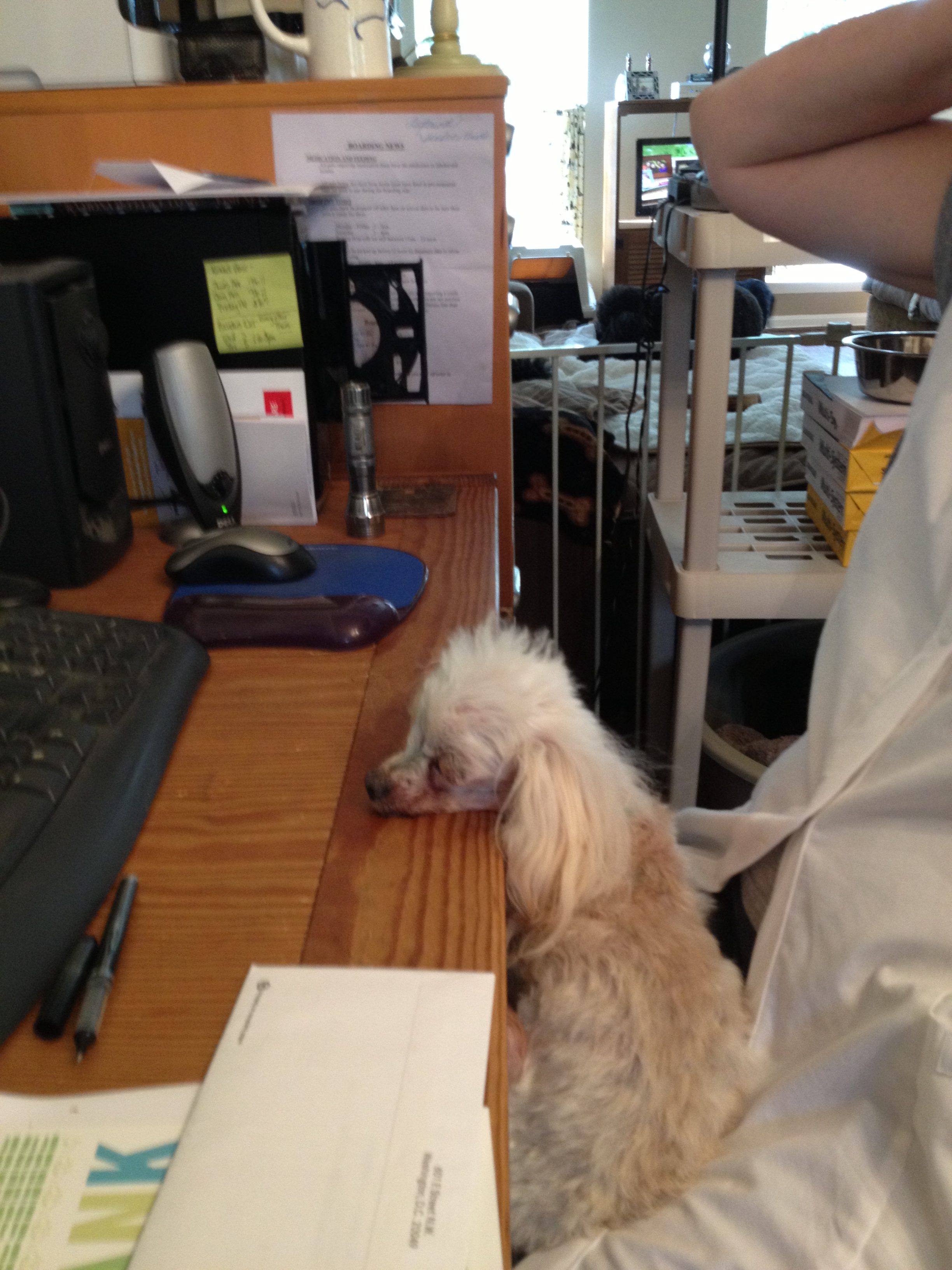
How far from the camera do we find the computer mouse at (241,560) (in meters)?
0.85

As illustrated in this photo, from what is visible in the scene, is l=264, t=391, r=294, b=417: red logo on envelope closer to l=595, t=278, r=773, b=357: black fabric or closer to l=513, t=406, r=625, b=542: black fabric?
l=513, t=406, r=625, b=542: black fabric

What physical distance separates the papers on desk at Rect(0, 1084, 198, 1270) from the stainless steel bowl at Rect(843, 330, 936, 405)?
44.5 inches

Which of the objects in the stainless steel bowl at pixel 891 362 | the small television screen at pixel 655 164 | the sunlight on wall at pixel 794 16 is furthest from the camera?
the sunlight on wall at pixel 794 16

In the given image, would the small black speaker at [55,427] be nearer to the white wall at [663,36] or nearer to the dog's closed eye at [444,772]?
the dog's closed eye at [444,772]

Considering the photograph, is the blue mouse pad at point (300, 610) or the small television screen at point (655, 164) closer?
the blue mouse pad at point (300, 610)

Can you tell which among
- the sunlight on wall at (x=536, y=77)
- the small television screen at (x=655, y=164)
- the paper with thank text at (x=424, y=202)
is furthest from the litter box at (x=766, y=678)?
the sunlight on wall at (x=536, y=77)

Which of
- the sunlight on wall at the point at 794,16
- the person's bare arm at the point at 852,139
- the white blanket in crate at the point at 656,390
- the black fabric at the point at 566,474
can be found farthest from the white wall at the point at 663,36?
the person's bare arm at the point at 852,139

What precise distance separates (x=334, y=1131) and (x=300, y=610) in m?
0.48

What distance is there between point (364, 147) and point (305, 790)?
83 cm

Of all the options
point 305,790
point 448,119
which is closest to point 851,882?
point 305,790

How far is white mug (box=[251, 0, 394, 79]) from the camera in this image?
105 cm

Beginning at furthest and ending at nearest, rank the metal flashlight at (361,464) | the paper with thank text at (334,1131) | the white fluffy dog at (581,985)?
the metal flashlight at (361,464)
the white fluffy dog at (581,985)
the paper with thank text at (334,1131)

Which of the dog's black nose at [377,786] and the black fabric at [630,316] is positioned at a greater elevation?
the black fabric at [630,316]

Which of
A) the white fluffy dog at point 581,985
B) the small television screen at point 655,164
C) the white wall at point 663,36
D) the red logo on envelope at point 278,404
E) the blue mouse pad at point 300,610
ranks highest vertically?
the white wall at point 663,36
